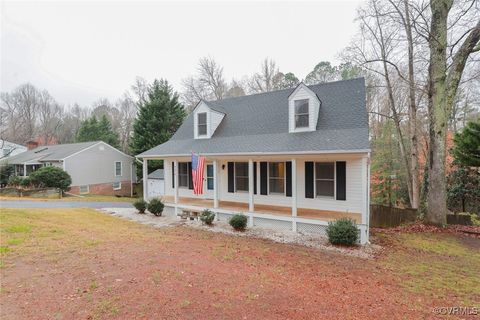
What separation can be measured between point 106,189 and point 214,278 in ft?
82.3

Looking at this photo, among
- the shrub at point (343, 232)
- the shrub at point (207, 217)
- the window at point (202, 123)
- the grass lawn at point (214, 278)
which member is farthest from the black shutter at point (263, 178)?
the window at point (202, 123)

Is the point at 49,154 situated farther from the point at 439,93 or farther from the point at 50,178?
the point at 439,93

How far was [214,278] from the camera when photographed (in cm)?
511

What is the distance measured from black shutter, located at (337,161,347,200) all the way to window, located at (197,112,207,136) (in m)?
7.50

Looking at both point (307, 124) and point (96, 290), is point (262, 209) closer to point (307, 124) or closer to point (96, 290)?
point (307, 124)

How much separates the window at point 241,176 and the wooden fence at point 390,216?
7.34 meters

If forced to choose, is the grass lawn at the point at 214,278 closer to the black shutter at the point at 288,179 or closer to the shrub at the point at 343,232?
the shrub at the point at 343,232

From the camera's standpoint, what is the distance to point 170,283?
4758 millimetres

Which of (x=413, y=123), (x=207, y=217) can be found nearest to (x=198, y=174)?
(x=207, y=217)

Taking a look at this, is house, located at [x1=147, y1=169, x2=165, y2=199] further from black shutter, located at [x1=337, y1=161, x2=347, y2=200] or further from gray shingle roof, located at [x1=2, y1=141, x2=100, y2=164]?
black shutter, located at [x1=337, y1=161, x2=347, y2=200]

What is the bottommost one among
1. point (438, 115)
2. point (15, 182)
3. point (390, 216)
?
point (390, 216)

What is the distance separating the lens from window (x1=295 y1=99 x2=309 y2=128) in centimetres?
1120

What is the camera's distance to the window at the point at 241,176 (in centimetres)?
1243

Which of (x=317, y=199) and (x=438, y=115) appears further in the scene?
(x=438, y=115)
